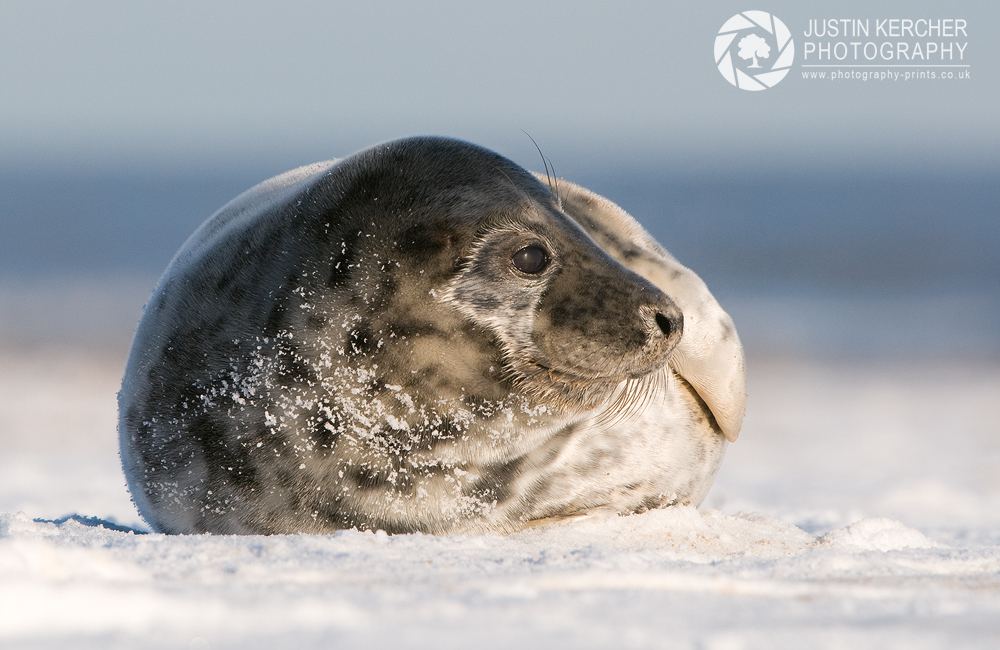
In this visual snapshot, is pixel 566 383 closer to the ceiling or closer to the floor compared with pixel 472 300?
closer to the floor

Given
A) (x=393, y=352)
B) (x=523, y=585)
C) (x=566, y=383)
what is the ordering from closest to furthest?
(x=523, y=585)
(x=393, y=352)
(x=566, y=383)

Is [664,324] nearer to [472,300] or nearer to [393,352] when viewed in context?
[472,300]

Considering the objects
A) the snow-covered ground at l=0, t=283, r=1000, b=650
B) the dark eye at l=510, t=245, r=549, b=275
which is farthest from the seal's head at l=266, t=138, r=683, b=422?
the snow-covered ground at l=0, t=283, r=1000, b=650

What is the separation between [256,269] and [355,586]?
1.23 m

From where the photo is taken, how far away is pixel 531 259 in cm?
295

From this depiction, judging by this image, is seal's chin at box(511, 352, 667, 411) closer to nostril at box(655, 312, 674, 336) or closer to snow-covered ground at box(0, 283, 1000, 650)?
nostril at box(655, 312, 674, 336)

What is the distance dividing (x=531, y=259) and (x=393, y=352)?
464 mm

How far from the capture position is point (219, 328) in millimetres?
3061

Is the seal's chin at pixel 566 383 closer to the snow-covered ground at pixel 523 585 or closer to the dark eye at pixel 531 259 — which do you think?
the dark eye at pixel 531 259

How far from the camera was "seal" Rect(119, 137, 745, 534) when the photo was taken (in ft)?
9.52

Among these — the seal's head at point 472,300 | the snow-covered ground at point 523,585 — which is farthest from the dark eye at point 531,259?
the snow-covered ground at point 523,585

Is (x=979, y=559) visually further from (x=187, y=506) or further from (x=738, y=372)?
(x=187, y=506)

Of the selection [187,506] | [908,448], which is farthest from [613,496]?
[908,448]

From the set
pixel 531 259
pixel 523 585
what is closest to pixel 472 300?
pixel 531 259
